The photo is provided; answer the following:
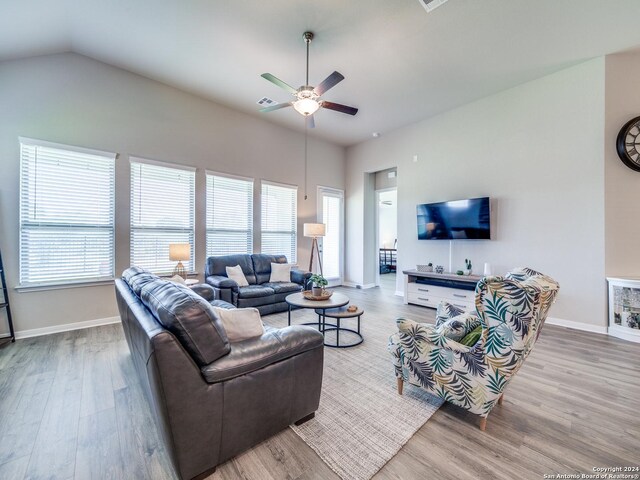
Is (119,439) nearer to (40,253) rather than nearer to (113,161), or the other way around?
(40,253)

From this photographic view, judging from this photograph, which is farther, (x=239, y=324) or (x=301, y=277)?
(x=301, y=277)

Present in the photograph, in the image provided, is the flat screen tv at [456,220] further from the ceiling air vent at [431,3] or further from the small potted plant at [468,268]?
the ceiling air vent at [431,3]

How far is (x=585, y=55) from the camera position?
3.60 meters

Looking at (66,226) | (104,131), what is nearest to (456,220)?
(104,131)

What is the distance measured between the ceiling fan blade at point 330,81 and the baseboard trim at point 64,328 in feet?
14.3

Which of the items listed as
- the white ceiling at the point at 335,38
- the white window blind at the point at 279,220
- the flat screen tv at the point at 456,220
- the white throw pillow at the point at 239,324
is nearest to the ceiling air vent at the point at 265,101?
the white ceiling at the point at 335,38

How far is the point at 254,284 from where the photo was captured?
16.0ft

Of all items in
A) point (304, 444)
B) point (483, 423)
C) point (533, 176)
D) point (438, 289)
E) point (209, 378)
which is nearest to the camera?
point (209, 378)

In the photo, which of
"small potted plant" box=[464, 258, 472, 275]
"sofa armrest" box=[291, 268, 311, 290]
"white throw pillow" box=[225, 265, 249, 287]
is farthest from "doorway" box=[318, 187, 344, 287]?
"small potted plant" box=[464, 258, 472, 275]

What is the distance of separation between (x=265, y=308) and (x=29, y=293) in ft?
9.94

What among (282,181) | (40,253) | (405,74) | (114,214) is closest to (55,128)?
(114,214)

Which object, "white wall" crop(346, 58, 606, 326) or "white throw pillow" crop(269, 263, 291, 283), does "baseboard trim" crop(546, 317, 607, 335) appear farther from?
"white throw pillow" crop(269, 263, 291, 283)

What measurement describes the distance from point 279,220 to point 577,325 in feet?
17.6

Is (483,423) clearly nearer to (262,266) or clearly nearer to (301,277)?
(301,277)
